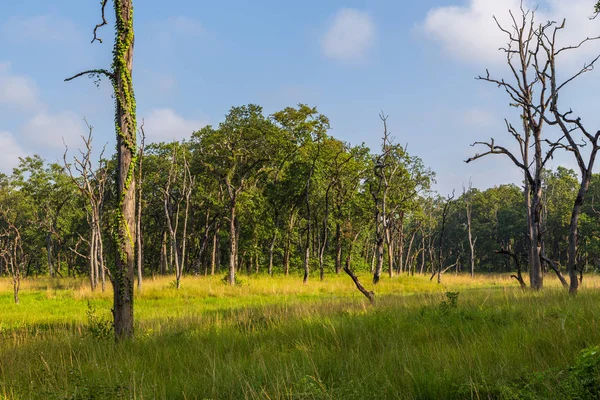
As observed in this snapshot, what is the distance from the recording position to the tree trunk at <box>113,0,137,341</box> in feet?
25.5

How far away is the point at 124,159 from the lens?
316 inches

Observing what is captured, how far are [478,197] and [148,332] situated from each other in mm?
73653

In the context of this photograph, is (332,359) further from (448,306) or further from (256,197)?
(256,197)

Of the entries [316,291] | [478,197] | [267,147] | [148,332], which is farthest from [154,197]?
[478,197]

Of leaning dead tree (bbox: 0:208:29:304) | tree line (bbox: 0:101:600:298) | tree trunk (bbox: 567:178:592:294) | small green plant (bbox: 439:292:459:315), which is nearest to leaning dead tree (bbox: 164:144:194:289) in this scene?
tree line (bbox: 0:101:600:298)

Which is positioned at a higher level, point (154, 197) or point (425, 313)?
point (154, 197)

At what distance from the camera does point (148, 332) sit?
842cm

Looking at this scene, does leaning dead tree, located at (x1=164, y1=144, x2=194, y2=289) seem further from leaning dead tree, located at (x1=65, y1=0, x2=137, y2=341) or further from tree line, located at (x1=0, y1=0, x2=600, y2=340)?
leaning dead tree, located at (x1=65, y1=0, x2=137, y2=341)

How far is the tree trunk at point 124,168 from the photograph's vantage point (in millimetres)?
7773

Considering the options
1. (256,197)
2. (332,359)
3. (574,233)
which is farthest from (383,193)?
(332,359)

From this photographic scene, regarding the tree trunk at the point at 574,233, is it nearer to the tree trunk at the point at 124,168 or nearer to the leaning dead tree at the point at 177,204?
the tree trunk at the point at 124,168

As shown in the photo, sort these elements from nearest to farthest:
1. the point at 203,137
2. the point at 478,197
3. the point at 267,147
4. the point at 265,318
Answer: the point at 265,318, the point at 267,147, the point at 203,137, the point at 478,197

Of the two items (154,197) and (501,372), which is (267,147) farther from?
(501,372)

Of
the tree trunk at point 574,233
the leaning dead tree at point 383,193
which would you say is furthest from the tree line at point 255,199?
the tree trunk at point 574,233
